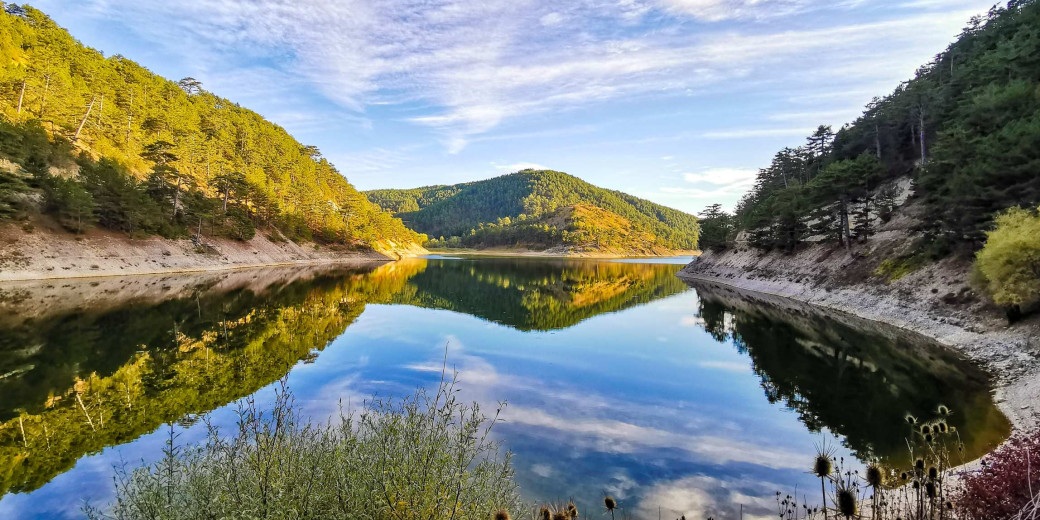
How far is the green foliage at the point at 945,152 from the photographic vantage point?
2827 cm

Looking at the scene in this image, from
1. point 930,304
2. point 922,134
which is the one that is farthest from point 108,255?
point 922,134

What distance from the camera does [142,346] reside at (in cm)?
2075

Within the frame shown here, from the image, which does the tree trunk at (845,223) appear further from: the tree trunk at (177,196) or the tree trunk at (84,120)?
the tree trunk at (84,120)

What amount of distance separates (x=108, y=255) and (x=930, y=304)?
72342mm

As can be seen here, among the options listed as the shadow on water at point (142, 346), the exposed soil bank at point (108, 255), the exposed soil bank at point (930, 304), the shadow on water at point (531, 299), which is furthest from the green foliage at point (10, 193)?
the exposed soil bank at point (930, 304)

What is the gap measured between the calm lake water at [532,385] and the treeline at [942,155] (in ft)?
34.9

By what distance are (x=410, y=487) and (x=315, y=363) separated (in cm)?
1655

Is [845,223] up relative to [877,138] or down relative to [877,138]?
down

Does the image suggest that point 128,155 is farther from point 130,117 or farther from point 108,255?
point 108,255

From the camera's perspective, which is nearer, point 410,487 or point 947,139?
point 410,487

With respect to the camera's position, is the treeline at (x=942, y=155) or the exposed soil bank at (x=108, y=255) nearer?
the treeline at (x=942, y=155)

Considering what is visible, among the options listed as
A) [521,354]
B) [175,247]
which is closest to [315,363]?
[521,354]

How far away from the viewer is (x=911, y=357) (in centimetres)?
2280

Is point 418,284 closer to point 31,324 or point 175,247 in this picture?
point 175,247
